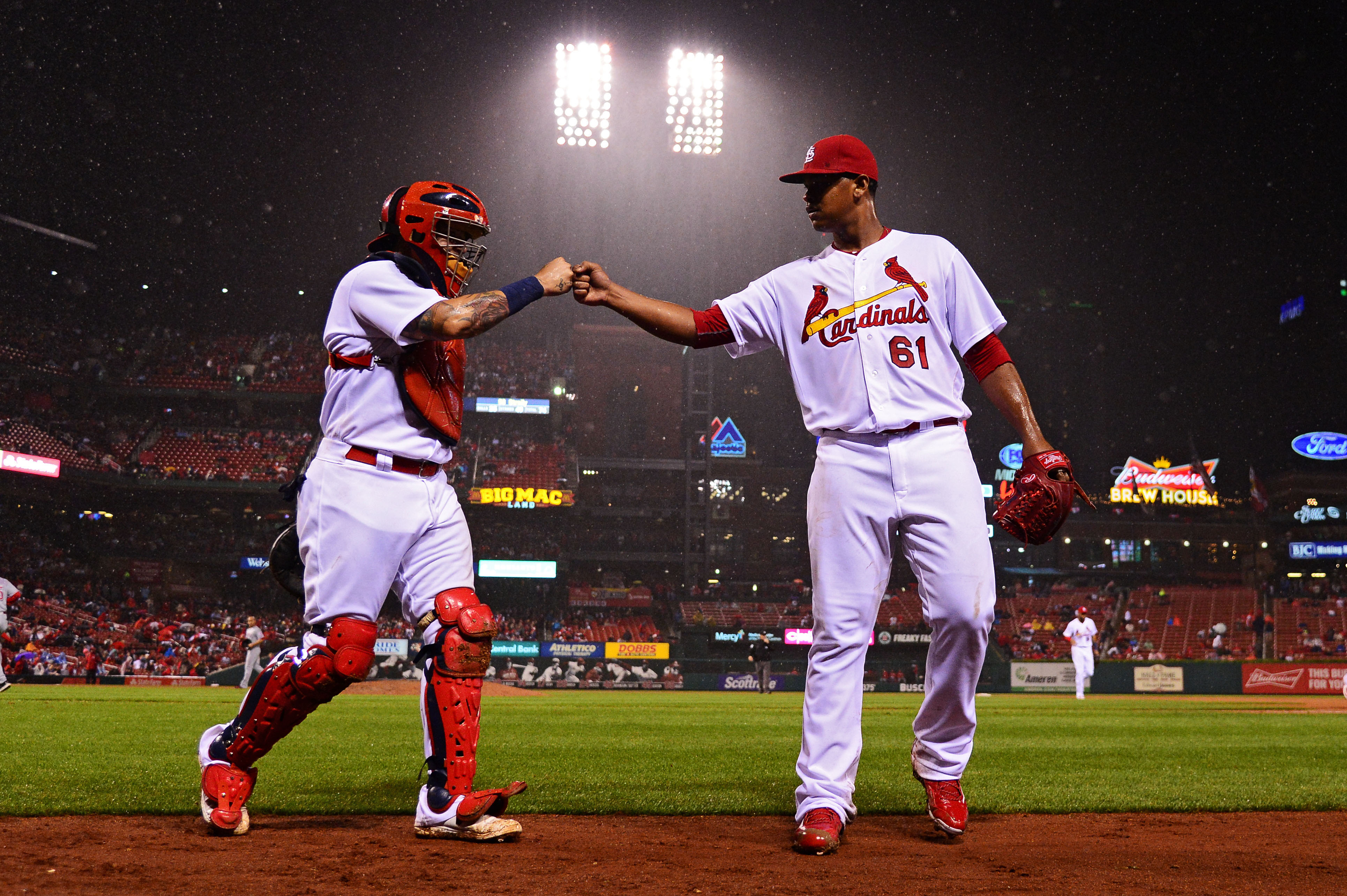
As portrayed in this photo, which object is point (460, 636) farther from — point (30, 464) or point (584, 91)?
point (30, 464)

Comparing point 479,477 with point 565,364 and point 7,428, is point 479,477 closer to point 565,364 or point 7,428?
point 565,364

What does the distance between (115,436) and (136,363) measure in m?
2.91

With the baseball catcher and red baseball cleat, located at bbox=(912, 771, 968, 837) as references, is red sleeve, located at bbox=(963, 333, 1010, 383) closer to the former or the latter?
red baseball cleat, located at bbox=(912, 771, 968, 837)

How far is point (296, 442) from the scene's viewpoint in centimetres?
3772

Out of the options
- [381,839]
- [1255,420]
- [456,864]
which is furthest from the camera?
[1255,420]

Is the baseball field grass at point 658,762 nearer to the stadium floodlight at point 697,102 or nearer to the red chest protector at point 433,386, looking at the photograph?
the red chest protector at point 433,386

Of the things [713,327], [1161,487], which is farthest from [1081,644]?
[1161,487]

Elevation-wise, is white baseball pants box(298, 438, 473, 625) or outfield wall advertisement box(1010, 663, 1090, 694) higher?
white baseball pants box(298, 438, 473, 625)

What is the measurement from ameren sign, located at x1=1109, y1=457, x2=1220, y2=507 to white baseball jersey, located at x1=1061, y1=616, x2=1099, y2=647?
2644cm

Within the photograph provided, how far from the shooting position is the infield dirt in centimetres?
248

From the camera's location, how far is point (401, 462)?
11.3ft

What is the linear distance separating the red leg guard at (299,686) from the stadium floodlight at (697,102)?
996 inches

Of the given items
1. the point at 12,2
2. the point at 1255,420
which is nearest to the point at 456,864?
the point at 12,2

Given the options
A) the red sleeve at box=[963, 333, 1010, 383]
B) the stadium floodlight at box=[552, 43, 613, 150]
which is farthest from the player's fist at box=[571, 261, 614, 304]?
the stadium floodlight at box=[552, 43, 613, 150]
